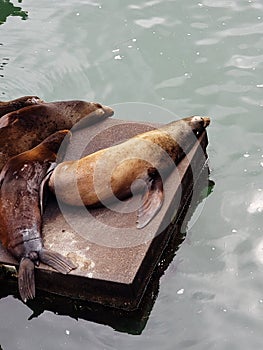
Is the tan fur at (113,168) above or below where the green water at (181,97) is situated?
above

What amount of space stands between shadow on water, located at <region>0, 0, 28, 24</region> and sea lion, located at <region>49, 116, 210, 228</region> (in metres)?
4.16

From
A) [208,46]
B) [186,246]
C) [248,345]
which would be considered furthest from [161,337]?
[208,46]

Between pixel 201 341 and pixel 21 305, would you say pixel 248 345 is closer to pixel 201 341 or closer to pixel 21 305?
pixel 201 341

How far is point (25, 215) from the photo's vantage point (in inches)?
176

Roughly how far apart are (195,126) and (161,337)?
6.48ft

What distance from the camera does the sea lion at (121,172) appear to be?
4.67 m

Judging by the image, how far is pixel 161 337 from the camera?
13.4 feet

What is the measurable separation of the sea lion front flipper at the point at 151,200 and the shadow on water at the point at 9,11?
4.55 m

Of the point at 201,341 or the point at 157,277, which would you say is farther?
the point at 157,277

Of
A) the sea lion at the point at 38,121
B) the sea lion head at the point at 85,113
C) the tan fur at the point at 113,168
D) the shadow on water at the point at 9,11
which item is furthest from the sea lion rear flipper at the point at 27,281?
the shadow on water at the point at 9,11

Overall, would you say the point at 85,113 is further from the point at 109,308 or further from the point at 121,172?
the point at 109,308

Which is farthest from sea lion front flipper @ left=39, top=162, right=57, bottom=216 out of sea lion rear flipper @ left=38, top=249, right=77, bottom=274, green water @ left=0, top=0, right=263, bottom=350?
green water @ left=0, top=0, right=263, bottom=350

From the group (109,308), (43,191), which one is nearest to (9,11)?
(43,191)

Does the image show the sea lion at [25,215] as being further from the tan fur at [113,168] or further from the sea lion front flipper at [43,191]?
the tan fur at [113,168]
